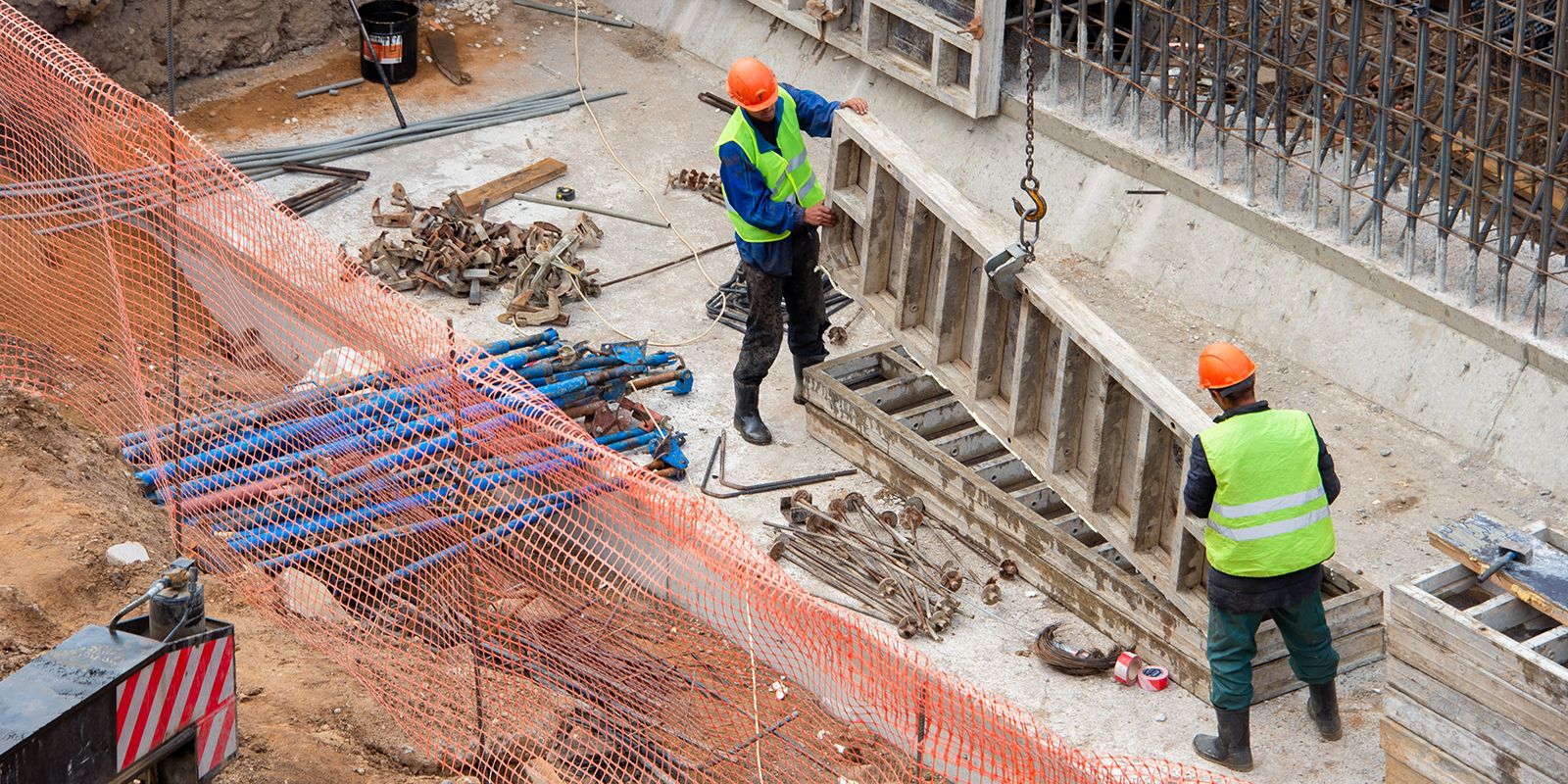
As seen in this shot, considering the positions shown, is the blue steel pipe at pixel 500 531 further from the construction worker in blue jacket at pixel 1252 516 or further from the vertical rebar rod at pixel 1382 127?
the vertical rebar rod at pixel 1382 127

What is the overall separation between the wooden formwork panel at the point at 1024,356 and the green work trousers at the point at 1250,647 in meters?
0.49

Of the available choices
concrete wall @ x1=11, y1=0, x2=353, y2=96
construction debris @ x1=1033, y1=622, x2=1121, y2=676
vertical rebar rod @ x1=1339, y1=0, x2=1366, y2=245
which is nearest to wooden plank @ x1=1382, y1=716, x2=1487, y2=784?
construction debris @ x1=1033, y1=622, x2=1121, y2=676

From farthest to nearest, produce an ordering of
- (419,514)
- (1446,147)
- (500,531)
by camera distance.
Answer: (1446,147)
(419,514)
(500,531)

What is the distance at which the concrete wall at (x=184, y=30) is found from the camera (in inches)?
579

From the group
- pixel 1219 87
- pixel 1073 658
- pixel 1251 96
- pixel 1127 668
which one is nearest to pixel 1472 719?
pixel 1127 668

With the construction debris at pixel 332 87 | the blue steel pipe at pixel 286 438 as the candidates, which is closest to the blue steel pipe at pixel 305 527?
the blue steel pipe at pixel 286 438

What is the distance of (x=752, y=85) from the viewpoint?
374 inches

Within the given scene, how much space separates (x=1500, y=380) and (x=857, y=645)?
548 centimetres

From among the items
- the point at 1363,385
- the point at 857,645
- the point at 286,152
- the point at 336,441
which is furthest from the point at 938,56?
the point at 857,645

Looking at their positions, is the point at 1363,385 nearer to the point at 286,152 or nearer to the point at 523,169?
the point at 523,169

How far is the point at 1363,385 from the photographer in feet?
35.1

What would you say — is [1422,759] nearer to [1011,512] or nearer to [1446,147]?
[1011,512]

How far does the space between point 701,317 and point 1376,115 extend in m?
4.55

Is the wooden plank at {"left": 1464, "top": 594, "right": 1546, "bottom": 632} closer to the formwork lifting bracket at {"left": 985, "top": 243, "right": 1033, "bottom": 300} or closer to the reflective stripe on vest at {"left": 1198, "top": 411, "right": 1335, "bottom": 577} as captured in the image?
the reflective stripe on vest at {"left": 1198, "top": 411, "right": 1335, "bottom": 577}
